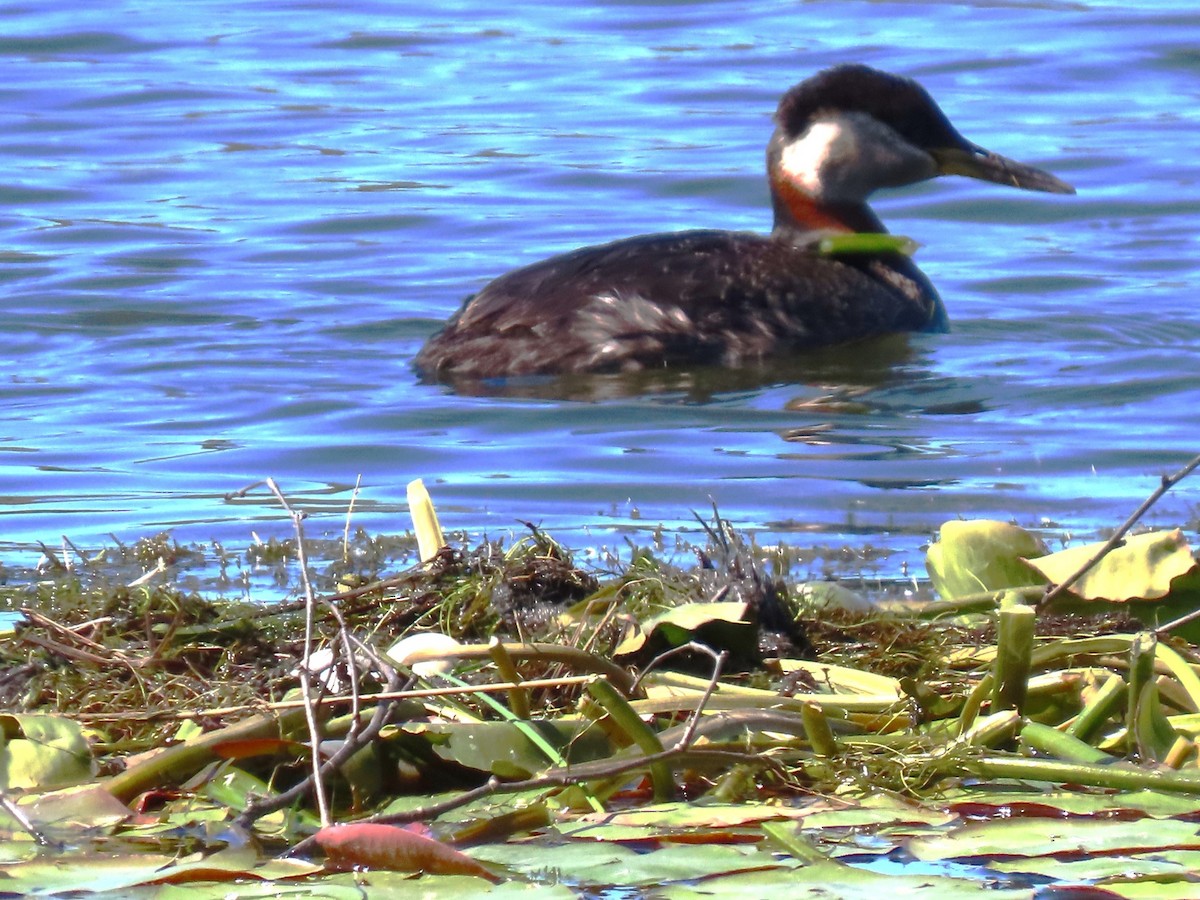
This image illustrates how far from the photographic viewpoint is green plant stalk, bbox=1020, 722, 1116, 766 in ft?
11.6

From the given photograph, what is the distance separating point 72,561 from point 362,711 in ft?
7.81

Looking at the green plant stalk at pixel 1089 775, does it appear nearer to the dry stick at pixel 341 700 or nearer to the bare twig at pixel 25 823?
the dry stick at pixel 341 700

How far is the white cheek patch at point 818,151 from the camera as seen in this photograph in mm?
10680

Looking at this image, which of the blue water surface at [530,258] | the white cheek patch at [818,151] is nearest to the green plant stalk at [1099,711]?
the blue water surface at [530,258]

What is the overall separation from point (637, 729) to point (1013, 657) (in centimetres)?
69

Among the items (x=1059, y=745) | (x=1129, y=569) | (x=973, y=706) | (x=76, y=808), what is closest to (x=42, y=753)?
(x=76, y=808)

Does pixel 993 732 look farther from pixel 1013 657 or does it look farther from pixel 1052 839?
pixel 1052 839

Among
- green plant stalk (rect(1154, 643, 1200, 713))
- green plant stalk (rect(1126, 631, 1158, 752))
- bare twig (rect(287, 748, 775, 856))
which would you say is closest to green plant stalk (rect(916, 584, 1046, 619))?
green plant stalk (rect(1154, 643, 1200, 713))

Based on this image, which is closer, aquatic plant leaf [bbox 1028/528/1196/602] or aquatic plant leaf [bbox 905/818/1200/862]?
aquatic plant leaf [bbox 905/818/1200/862]

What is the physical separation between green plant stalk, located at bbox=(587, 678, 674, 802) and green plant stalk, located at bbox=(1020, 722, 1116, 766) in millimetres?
598

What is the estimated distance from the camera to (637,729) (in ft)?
11.4

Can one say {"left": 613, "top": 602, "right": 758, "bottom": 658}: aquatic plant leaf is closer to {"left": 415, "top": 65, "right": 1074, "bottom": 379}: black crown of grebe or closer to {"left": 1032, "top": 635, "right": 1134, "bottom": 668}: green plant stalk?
{"left": 1032, "top": 635, "right": 1134, "bottom": 668}: green plant stalk

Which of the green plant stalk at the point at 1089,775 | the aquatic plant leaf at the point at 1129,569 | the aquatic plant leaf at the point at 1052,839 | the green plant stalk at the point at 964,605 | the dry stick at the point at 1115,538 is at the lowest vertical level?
the aquatic plant leaf at the point at 1052,839

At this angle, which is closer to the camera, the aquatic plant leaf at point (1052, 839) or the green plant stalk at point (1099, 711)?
the aquatic plant leaf at point (1052, 839)
